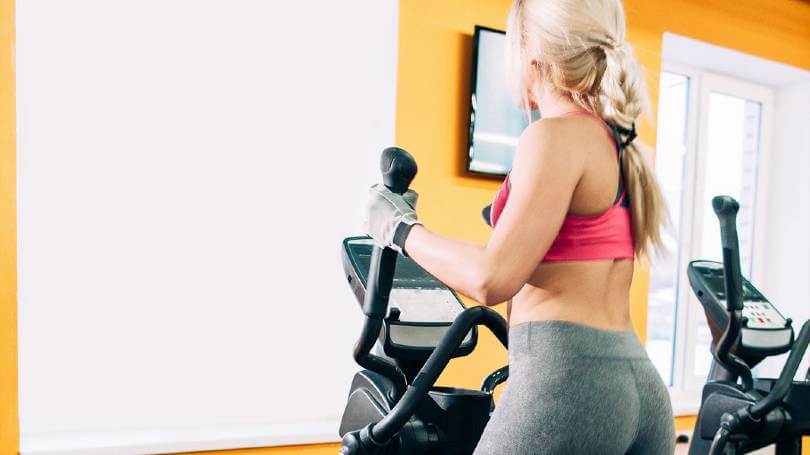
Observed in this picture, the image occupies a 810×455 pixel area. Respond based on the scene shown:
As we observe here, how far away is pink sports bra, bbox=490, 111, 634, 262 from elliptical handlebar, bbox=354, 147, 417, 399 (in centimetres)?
19

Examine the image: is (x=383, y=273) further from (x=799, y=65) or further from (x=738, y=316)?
(x=799, y=65)

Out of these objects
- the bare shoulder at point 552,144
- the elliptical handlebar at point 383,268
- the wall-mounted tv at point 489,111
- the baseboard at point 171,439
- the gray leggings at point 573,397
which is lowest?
the baseboard at point 171,439

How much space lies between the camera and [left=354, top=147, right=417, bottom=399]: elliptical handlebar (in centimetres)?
115

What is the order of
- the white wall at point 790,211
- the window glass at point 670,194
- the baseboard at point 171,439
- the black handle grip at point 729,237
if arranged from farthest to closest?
the white wall at point 790,211
the window glass at point 670,194
the baseboard at point 171,439
the black handle grip at point 729,237

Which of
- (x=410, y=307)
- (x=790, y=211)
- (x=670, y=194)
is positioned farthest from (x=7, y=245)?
(x=790, y=211)

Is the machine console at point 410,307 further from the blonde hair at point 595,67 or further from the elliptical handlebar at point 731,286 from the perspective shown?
the elliptical handlebar at point 731,286

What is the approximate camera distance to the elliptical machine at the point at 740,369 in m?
2.16

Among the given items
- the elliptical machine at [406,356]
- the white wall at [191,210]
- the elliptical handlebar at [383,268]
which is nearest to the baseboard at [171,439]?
the white wall at [191,210]

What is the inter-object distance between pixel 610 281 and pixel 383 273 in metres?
0.38

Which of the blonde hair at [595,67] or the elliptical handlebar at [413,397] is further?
the elliptical handlebar at [413,397]

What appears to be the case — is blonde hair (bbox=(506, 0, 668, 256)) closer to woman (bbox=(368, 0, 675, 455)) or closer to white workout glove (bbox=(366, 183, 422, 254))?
woman (bbox=(368, 0, 675, 455))

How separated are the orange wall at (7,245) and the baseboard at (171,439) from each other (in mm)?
138

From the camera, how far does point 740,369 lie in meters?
2.38

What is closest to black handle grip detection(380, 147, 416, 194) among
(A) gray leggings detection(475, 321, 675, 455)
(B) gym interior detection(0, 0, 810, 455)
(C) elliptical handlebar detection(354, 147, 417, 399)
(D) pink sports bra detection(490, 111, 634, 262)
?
(C) elliptical handlebar detection(354, 147, 417, 399)
